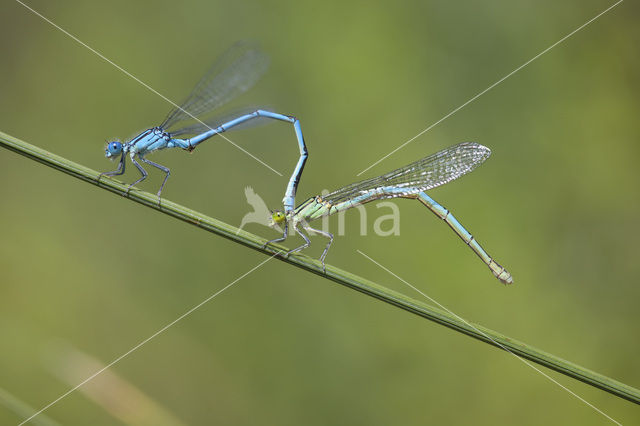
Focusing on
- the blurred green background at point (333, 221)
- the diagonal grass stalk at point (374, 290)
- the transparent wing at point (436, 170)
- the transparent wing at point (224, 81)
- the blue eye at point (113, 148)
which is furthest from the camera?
the blurred green background at point (333, 221)

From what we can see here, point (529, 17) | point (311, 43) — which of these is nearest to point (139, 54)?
point (311, 43)

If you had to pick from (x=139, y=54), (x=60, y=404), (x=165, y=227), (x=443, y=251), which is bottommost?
(x=60, y=404)

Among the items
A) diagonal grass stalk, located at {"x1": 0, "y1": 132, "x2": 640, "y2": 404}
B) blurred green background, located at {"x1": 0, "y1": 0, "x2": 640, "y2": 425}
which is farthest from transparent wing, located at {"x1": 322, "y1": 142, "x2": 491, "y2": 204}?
diagonal grass stalk, located at {"x1": 0, "y1": 132, "x2": 640, "y2": 404}

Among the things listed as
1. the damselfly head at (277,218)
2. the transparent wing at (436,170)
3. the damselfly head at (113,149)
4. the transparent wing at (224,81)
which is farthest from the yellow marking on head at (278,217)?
the damselfly head at (113,149)

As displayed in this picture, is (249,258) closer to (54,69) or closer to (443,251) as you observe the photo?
(443,251)

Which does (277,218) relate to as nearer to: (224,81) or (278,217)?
(278,217)

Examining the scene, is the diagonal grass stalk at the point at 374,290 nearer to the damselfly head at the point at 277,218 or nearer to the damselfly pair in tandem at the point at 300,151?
the damselfly pair in tandem at the point at 300,151

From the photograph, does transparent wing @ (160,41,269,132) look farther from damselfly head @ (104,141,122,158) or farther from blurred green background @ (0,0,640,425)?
blurred green background @ (0,0,640,425)
